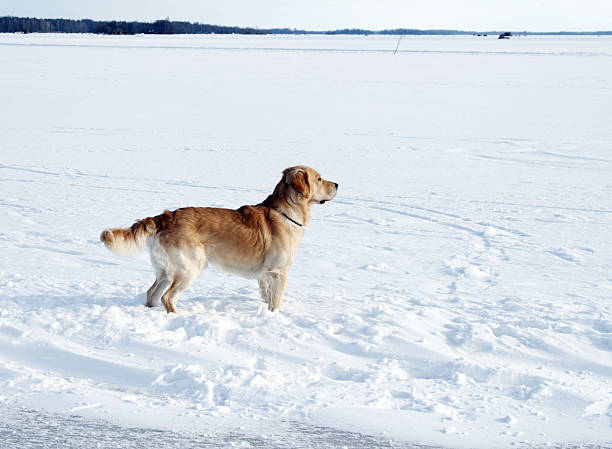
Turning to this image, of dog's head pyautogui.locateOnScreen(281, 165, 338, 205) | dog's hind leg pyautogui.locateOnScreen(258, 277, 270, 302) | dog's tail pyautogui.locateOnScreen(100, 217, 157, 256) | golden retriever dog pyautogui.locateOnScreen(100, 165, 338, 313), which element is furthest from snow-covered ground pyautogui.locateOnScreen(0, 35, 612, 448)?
dog's head pyautogui.locateOnScreen(281, 165, 338, 205)

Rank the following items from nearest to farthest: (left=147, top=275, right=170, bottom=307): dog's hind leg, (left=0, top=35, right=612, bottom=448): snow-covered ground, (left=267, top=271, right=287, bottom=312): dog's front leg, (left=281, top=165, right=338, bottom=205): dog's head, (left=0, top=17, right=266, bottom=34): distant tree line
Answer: (left=0, top=35, right=612, bottom=448): snow-covered ground, (left=147, top=275, right=170, bottom=307): dog's hind leg, (left=267, top=271, right=287, bottom=312): dog's front leg, (left=281, top=165, right=338, bottom=205): dog's head, (left=0, top=17, right=266, bottom=34): distant tree line

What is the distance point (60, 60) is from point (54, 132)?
28757mm

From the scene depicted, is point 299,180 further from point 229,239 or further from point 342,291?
point 342,291

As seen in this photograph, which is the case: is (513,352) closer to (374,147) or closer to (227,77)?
(374,147)

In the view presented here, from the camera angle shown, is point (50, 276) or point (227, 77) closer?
point (50, 276)

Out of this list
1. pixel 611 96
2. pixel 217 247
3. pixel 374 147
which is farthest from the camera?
pixel 611 96

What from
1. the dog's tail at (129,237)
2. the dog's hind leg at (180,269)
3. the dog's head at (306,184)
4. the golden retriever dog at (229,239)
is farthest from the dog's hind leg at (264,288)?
the dog's tail at (129,237)

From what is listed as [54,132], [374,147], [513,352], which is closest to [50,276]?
[513,352]

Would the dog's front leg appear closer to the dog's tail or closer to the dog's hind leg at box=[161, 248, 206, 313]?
the dog's hind leg at box=[161, 248, 206, 313]

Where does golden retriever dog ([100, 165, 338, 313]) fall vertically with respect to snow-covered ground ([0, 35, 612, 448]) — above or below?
above

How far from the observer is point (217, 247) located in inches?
201

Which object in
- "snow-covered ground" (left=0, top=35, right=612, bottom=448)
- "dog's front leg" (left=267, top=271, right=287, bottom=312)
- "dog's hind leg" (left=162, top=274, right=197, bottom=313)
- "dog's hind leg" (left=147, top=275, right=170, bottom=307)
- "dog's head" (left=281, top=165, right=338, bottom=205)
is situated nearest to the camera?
"snow-covered ground" (left=0, top=35, right=612, bottom=448)

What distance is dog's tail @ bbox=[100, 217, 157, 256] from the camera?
16.1 feet

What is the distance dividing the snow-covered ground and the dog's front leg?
4.5 inches
